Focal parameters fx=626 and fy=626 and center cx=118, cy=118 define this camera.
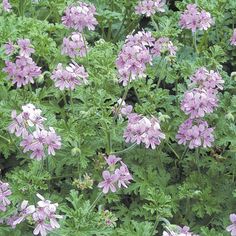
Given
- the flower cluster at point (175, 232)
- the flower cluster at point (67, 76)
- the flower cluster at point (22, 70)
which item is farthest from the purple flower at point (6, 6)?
the flower cluster at point (175, 232)

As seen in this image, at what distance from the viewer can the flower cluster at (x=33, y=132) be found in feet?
10.5

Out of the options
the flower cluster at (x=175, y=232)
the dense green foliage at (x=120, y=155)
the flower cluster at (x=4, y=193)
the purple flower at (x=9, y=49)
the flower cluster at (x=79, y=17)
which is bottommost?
the dense green foliage at (x=120, y=155)

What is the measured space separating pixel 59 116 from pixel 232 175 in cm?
126

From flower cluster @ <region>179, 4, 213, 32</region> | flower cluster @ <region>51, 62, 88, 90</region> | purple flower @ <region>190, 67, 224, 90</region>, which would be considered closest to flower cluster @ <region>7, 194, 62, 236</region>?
flower cluster @ <region>51, 62, 88, 90</region>

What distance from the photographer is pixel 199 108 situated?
364 centimetres

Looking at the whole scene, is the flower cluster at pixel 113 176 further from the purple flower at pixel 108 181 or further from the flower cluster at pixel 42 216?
the flower cluster at pixel 42 216

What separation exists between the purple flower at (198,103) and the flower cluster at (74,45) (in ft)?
2.89

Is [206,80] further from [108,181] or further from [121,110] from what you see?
[108,181]

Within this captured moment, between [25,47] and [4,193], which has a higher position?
[25,47]

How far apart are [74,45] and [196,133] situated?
1.04m

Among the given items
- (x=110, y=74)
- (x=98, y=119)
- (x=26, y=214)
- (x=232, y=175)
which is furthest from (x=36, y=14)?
(x=26, y=214)

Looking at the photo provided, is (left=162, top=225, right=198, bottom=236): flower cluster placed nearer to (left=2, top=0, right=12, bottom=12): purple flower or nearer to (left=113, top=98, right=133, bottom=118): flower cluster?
(left=113, top=98, right=133, bottom=118): flower cluster

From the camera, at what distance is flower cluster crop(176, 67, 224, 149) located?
3637mm

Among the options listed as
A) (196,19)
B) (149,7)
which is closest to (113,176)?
(196,19)
